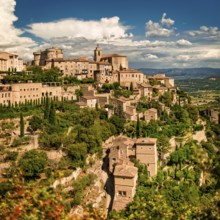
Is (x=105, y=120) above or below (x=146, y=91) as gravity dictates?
below

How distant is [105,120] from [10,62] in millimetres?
26635

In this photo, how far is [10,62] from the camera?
62531 millimetres

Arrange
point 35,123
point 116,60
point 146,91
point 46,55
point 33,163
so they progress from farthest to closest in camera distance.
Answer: point 116,60, point 46,55, point 146,91, point 35,123, point 33,163

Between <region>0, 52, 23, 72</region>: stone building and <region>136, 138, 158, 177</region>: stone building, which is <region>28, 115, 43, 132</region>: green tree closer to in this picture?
<region>136, 138, 158, 177</region>: stone building

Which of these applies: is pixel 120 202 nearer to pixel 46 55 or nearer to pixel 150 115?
pixel 150 115

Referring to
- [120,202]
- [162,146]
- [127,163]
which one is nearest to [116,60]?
[162,146]

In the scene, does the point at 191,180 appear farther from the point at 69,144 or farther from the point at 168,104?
the point at 168,104

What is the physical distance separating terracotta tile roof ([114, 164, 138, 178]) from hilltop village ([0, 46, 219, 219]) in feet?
0.36

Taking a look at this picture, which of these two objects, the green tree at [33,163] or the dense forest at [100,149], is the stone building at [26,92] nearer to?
the dense forest at [100,149]

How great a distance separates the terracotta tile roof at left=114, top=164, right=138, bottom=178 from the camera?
1341 inches

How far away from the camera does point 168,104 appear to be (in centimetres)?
6134

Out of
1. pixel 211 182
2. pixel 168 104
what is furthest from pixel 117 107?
pixel 211 182

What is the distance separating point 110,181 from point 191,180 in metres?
11.6

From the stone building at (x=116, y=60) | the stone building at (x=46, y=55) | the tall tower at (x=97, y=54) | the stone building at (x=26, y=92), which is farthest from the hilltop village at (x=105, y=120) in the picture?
the tall tower at (x=97, y=54)
